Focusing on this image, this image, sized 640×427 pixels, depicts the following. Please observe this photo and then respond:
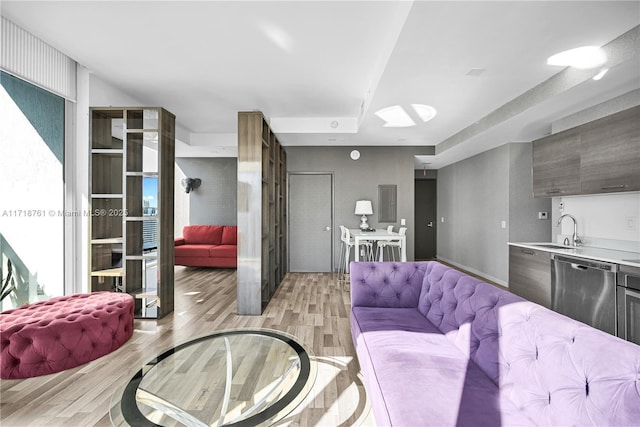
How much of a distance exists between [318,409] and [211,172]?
6.65m

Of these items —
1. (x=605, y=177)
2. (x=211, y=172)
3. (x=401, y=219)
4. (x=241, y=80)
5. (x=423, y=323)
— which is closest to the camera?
(x=423, y=323)

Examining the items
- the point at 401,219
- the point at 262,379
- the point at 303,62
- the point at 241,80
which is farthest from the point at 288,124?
the point at 262,379

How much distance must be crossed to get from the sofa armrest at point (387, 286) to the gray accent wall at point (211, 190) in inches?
211

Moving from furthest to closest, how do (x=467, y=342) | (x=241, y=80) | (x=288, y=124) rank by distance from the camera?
1. (x=288, y=124)
2. (x=241, y=80)
3. (x=467, y=342)

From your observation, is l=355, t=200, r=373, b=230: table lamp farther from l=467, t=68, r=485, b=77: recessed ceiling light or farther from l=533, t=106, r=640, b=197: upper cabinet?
l=467, t=68, r=485, b=77: recessed ceiling light

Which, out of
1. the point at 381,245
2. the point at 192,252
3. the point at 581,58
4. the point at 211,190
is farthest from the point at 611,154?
the point at 211,190

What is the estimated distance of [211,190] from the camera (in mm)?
7547

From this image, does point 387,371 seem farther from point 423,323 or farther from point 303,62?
point 303,62

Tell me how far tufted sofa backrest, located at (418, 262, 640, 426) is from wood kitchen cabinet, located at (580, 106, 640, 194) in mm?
2112

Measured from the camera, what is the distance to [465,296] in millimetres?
2016

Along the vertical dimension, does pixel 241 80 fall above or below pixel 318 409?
above

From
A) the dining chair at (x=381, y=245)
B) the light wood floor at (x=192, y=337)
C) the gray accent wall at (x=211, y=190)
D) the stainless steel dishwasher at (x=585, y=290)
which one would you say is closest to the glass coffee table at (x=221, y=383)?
the light wood floor at (x=192, y=337)

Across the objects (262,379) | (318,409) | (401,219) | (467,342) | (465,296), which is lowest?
(318,409)

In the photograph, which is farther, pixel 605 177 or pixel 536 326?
pixel 605 177
